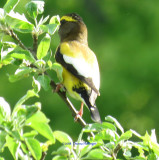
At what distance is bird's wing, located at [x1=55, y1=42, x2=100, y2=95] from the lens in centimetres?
248

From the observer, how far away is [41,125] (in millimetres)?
1197

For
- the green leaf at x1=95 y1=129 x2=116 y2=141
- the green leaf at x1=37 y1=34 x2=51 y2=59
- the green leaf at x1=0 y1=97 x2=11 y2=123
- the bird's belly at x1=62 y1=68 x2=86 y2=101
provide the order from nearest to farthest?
the green leaf at x1=0 y1=97 x2=11 y2=123 → the green leaf at x1=95 y1=129 x2=116 y2=141 → the green leaf at x1=37 y1=34 x2=51 y2=59 → the bird's belly at x1=62 y1=68 x2=86 y2=101

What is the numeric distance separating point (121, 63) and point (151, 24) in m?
0.85

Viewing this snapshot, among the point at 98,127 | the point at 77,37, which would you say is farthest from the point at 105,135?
the point at 77,37

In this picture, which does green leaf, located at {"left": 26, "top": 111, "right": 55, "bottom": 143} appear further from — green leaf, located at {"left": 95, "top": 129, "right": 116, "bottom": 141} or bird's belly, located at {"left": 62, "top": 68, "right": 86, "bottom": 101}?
bird's belly, located at {"left": 62, "top": 68, "right": 86, "bottom": 101}

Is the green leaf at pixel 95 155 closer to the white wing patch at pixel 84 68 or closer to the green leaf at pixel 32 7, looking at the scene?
the green leaf at pixel 32 7

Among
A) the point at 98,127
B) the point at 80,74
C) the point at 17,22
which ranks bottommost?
the point at 80,74

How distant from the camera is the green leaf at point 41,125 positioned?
1.17 m

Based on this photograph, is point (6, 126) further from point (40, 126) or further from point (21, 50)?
point (21, 50)

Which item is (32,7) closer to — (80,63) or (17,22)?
(17,22)

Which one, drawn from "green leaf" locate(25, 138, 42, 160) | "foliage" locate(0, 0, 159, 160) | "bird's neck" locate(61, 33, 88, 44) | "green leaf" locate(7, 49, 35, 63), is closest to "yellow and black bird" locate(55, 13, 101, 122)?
"bird's neck" locate(61, 33, 88, 44)

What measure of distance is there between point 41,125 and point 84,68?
1361 millimetres

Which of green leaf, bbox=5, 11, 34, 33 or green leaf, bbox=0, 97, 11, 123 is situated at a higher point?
green leaf, bbox=5, 11, 34, 33

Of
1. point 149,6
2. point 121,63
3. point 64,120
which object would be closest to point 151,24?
point 149,6
